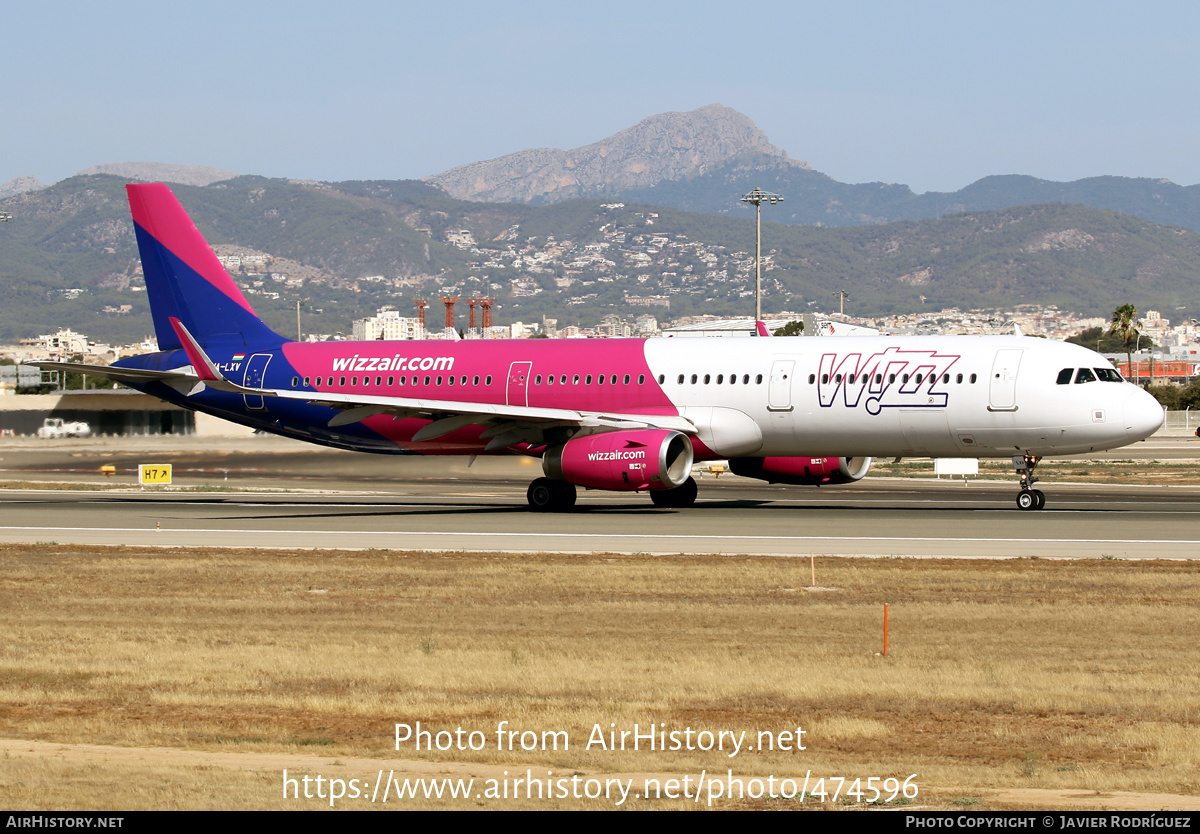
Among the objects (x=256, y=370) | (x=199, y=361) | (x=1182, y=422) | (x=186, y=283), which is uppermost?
(x=186, y=283)

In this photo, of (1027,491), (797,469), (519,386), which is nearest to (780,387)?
(797,469)

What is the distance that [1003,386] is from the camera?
32875 millimetres

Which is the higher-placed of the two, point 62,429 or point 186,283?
point 186,283

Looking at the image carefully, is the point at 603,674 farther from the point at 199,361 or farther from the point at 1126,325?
the point at 1126,325

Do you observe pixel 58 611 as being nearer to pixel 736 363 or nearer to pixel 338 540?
pixel 338 540

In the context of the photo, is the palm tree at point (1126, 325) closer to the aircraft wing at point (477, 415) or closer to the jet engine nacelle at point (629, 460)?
the aircraft wing at point (477, 415)

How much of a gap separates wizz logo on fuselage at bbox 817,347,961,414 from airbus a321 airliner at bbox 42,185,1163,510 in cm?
4

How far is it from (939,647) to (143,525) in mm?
22894

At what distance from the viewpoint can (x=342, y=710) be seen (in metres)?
12.4

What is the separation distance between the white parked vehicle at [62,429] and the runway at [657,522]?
58.9 ft

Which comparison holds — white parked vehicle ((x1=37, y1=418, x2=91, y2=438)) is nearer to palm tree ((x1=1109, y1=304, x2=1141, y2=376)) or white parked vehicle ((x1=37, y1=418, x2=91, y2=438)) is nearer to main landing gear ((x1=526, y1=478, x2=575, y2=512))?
main landing gear ((x1=526, y1=478, x2=575, y2=512))

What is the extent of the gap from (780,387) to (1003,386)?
5.44 m

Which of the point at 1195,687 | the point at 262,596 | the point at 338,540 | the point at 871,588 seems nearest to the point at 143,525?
the point at 338,540

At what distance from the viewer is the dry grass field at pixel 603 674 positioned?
9.95m
